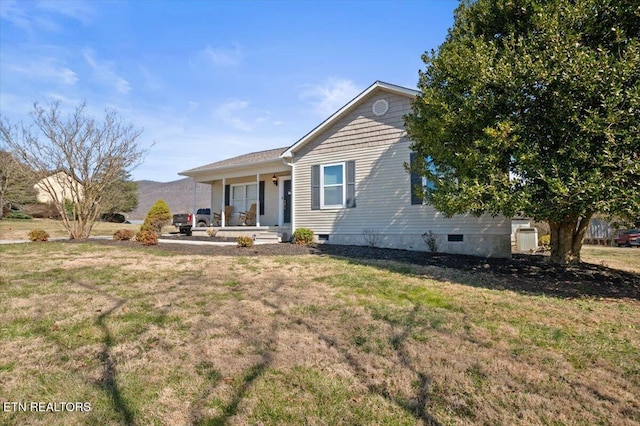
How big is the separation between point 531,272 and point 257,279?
5.52m

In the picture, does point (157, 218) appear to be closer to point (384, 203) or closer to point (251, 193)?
point (251, 193)

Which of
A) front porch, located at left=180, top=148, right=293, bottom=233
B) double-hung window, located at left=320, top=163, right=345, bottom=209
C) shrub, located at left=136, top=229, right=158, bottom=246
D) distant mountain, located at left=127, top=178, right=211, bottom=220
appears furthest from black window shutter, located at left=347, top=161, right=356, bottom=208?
distant mountain, located at left=127, top=178, right=211, bottom=220

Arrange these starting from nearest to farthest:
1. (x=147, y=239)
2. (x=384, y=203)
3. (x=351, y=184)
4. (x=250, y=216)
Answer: (x=384, y=203)
(x=147, y=239)
(x=351, y=184)
(x=250, y=216)

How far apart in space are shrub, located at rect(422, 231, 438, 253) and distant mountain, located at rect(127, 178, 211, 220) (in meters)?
38.2

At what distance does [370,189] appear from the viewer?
452 inches

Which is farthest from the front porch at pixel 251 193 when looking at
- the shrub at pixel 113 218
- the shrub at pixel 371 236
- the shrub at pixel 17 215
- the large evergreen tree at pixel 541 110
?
the shrub at pixel 17 215

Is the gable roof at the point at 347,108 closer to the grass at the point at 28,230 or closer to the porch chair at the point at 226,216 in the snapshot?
the porch chair at the point at 226,216

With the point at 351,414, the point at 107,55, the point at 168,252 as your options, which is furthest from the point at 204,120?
the point at 351,414

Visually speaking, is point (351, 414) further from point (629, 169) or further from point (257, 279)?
point (629, 169)

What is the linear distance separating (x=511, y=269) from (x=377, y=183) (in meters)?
4.66

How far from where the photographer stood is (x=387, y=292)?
5.59 m

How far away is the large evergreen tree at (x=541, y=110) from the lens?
5.07 meters

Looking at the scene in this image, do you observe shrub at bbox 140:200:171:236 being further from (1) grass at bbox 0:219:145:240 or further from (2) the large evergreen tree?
(2) the large evergreen tree

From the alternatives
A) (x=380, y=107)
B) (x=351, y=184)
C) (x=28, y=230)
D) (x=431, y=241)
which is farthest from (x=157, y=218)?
(x=431, y=241)
